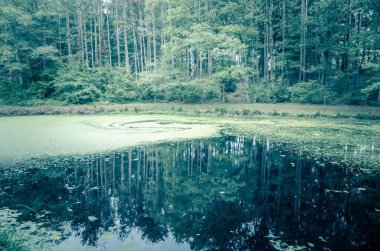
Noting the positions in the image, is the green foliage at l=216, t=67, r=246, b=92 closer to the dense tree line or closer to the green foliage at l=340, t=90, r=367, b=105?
the dense tree line

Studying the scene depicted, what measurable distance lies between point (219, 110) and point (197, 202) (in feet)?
58.1

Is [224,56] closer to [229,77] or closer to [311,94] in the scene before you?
[229,77]

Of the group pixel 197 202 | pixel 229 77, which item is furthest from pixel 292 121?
pixel 197 202

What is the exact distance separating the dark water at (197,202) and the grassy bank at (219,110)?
40.3ft

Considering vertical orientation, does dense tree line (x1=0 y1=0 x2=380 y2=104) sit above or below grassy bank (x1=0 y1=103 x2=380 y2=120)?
above

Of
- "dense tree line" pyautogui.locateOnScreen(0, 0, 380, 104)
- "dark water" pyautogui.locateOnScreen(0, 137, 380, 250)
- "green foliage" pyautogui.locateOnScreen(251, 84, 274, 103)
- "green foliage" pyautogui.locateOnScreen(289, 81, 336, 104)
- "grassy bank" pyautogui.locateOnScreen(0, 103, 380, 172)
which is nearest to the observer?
"dark water" pyautogui.locateOnScreen(0, 137, 380, 250)

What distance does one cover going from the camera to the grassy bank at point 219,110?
20.8 metres

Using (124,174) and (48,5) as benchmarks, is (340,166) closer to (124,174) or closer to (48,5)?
(124,174)

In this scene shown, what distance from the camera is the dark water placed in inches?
193

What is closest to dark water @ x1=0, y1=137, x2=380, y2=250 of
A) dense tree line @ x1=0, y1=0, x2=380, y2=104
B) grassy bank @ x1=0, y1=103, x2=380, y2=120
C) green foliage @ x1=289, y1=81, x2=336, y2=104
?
grassy bank @ x1=0, y1=103, x2=380, y2=120

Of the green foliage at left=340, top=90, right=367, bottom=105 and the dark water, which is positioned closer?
the dark water

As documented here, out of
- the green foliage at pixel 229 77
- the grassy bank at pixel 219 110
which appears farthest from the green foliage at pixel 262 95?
the green foliage at pixel 229 77

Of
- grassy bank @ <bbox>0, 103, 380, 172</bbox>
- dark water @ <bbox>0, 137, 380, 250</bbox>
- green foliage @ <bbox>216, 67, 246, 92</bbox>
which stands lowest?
dark water @ <bbox>0, 137, 380, 250</bbox>

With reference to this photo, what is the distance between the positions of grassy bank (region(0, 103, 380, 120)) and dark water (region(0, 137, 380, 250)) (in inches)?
484
